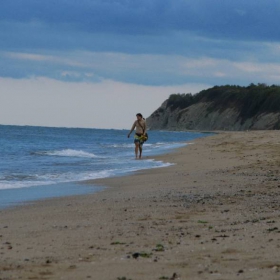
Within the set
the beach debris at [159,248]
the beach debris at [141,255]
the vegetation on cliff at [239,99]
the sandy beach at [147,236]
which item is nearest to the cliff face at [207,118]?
the vegetation on cliff at [239,99]

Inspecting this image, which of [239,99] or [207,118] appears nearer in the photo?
[239,99]

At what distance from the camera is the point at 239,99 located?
403 ft

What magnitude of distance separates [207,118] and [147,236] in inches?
4807

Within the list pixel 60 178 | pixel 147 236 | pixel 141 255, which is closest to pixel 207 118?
pixel 60 178

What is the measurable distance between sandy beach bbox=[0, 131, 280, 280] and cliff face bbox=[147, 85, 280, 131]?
89006mm

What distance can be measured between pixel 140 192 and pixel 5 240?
518 cm

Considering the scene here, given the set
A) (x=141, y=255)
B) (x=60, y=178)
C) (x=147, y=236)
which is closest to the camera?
(x=141, y=255)

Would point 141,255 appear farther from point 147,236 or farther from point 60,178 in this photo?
point 60,178

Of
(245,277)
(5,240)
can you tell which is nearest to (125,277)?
(245,277)

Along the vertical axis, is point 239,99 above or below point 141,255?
above

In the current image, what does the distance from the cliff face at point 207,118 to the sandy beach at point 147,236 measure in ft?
292

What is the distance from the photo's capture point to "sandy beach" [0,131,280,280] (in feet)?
17.1

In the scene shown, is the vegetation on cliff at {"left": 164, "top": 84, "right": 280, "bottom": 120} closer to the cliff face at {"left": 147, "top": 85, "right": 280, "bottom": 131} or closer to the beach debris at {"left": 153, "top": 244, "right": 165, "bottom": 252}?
the cliff face at {"left": 147, "top": 85, "right": 280, "bottom": 131}

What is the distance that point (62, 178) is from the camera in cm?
1605
